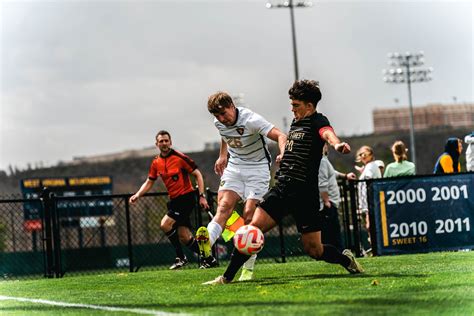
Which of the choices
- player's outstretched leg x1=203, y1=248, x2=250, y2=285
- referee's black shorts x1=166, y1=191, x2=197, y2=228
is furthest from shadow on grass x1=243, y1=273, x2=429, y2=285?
referee's black shorts x1=166, y1=191, x2=197, y2=228

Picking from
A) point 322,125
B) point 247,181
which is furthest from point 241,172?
point 322,125

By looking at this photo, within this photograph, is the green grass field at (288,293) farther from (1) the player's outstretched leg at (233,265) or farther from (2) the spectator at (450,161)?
(2) the spectator at (450,161)

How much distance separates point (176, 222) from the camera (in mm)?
15812

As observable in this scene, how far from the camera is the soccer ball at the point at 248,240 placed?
9.32 m

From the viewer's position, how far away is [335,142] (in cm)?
863

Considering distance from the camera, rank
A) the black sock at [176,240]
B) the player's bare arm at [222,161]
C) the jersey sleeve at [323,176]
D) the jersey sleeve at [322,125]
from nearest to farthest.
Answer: the jersey sleeve at [322,125] < the player's bare arm at [222,161] < the jersey sleeve at [323,176] < the black sock at [176,240]

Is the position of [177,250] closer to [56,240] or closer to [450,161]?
[56,240]

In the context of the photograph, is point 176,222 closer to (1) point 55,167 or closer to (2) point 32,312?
(2) point 32,312

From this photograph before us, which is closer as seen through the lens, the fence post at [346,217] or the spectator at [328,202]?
the spectator at [328,202]

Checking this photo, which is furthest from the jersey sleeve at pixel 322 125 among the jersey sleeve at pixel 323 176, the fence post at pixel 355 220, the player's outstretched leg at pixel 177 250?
the fence post at pixel 355 220

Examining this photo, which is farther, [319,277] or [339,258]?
[319,277]

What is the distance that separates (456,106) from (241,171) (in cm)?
17684

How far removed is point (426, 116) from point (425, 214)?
16472cm

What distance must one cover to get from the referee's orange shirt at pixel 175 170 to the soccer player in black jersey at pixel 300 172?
6.01 meters
